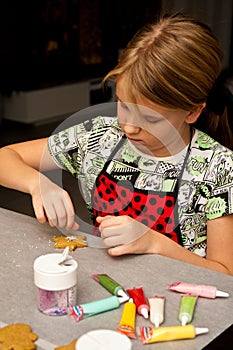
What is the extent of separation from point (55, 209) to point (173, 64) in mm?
370

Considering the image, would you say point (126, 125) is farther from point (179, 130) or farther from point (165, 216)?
point (165, 216)

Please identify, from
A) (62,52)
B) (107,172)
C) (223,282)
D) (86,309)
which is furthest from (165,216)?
(62,52)

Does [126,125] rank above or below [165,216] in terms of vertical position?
above

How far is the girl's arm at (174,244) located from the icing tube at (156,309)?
174 millimetres

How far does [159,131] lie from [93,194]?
1.02ft

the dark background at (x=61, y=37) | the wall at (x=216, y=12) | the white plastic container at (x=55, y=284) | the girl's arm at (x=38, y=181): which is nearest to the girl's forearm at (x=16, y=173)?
the girl's arm at (x=38, y=181)

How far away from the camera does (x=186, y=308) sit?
98 cm

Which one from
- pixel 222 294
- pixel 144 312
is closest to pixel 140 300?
pixel 144 312

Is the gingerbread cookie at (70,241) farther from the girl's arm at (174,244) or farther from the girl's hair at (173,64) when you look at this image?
the girl's hair at (173,64)

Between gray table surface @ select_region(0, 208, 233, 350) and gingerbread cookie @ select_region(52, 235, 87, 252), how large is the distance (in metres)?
0.01

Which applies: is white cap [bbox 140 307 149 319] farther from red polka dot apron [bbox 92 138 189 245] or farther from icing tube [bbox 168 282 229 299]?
red polka dot apron [bbox 92 138 189 245]

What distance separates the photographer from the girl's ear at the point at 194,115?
1329mm

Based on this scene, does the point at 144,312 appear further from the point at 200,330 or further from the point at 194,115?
the point at 194,115

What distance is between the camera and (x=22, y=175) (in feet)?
4.61
